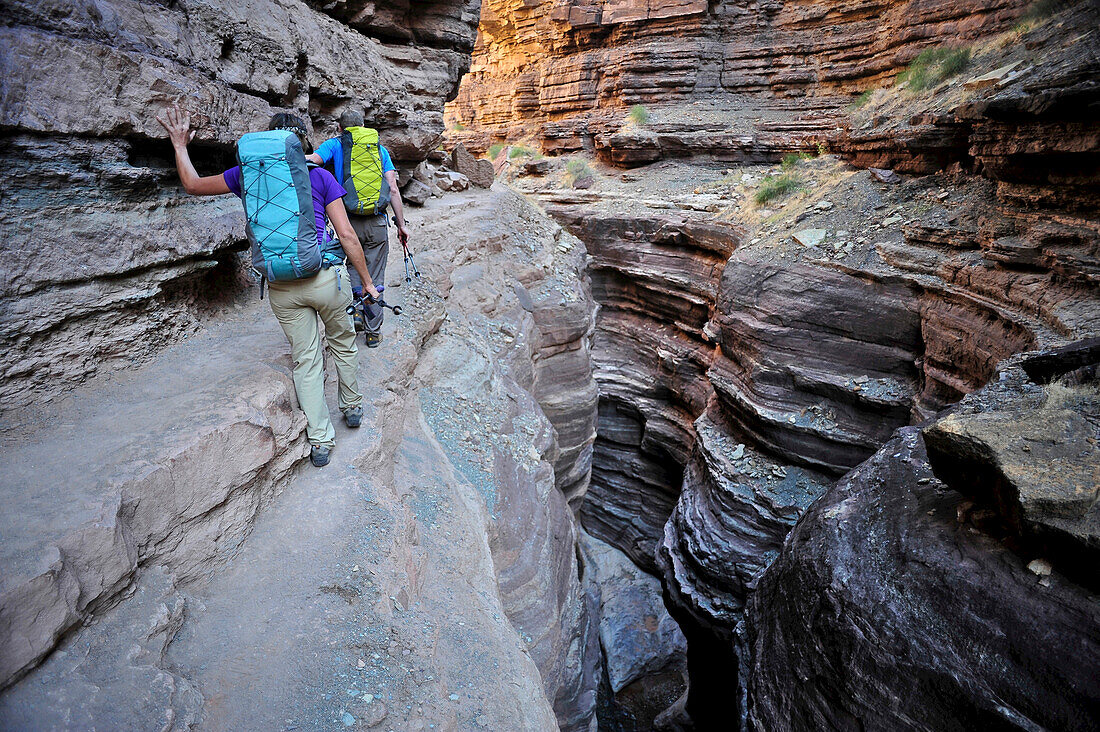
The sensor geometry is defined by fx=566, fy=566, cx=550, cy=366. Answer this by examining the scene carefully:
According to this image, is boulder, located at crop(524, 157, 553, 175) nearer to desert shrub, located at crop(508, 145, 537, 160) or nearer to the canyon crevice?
the canyon crevice

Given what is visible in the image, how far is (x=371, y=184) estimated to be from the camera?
14.8ft

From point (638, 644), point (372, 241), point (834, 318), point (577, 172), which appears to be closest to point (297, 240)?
point (372, 241)

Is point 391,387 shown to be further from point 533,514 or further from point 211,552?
point 211,552

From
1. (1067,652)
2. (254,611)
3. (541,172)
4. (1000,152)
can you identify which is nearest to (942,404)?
(1000,152)

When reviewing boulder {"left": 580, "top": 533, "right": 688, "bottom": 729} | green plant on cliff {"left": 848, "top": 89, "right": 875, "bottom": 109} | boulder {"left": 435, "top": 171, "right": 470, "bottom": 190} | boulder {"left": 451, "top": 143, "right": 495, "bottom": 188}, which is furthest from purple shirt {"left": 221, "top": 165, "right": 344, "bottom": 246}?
green plant on cliff {"left": 848, "top": 89, "right": 875, "bottom": 109}

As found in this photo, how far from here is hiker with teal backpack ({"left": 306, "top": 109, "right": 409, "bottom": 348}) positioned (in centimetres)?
434

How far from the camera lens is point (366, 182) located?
449 cm

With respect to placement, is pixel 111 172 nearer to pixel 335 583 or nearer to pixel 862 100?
pixel 335 583

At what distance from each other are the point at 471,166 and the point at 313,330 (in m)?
8.30

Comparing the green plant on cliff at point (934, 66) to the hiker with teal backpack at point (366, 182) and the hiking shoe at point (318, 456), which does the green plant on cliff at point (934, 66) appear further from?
the hiking shoe at point (318, 456)

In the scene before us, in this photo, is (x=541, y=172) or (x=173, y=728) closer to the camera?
(x=173, y=728)

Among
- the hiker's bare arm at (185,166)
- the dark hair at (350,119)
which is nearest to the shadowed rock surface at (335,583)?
the hiker's bare arm at (185,166)

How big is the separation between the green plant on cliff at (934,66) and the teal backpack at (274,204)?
13.1 metres

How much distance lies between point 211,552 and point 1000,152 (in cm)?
1016
